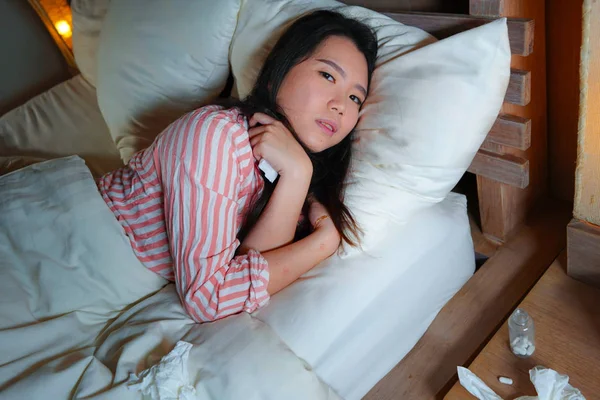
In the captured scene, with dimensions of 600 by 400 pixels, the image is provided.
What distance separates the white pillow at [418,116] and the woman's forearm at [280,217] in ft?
0.41

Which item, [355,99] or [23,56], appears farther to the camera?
[23,56]

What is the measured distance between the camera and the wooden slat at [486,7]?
105 cm

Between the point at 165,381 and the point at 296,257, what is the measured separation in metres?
0.36

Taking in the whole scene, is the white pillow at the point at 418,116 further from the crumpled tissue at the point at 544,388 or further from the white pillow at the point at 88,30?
the white pillow at the point at 88,30

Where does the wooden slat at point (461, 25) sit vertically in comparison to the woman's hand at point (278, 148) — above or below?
above

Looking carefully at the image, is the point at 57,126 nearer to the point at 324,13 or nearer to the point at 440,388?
the point at 324,13

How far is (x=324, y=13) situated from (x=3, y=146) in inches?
53.9

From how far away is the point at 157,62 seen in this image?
150cm

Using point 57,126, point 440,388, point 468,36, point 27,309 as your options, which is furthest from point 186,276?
point 57,126

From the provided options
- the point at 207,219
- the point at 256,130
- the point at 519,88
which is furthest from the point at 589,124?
the point at 207,219

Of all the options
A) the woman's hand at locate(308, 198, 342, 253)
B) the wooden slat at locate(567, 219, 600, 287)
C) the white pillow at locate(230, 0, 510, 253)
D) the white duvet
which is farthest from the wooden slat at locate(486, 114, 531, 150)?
the white duvet

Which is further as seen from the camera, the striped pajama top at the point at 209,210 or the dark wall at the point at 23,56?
the dark wall at the point at 23,56

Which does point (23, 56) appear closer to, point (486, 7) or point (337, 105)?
point (337, 105)

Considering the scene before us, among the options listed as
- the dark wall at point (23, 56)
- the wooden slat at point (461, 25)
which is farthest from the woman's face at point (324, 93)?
the dark wall at point (23, 56)
